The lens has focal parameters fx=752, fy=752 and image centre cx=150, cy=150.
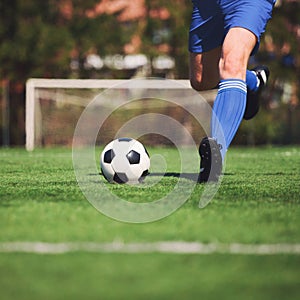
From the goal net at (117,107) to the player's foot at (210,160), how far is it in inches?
289

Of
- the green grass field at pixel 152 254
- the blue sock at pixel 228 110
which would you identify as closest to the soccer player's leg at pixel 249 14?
the blue sock at pixel 228 110

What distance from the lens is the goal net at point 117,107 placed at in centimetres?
1196

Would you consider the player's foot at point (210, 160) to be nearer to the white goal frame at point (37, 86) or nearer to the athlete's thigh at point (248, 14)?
the athlete's thigh at point (248, 14)

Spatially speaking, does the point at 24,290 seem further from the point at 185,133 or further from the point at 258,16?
the point at 185,133

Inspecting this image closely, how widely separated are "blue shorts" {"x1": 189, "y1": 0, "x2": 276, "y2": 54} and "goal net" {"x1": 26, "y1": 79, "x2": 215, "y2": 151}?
6.14 m

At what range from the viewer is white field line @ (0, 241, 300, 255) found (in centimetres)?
227

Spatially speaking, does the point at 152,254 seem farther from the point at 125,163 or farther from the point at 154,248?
the point at 125,163

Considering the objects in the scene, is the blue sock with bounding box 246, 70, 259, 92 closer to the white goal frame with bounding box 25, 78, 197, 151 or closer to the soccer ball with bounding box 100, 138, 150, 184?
the soccer ball with bounding box 100, 138, 150, 184

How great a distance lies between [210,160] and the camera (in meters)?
4.09

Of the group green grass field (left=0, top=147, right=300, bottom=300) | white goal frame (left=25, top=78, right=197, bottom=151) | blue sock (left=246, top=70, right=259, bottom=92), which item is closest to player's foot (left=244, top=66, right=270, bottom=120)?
blue sock (left=246, top=70, right=259, bottom=92)

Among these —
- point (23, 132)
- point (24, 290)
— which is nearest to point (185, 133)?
point (23, 132)

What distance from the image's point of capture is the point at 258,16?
4609 millimetres

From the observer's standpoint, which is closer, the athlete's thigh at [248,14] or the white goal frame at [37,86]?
the athlete's thigh at [248,14]

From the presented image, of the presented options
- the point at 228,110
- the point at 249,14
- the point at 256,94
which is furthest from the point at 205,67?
the point at 228,110
